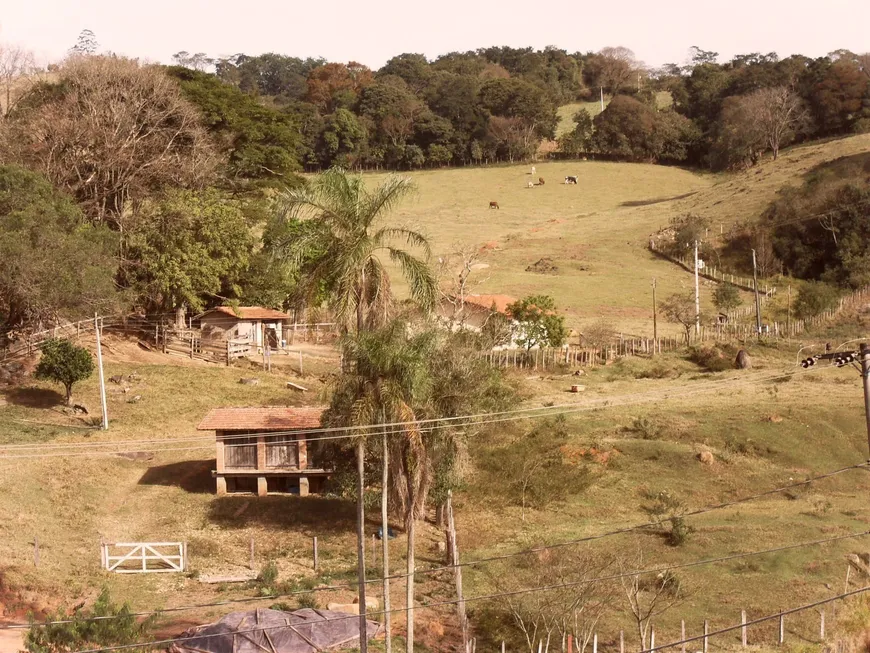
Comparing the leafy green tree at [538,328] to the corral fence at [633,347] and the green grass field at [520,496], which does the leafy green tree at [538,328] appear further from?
the green grass field at [520,496]

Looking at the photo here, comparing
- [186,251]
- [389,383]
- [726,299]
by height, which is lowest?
[726,299]

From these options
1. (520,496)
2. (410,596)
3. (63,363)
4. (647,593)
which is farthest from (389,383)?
(63,363)

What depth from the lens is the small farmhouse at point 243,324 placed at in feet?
202

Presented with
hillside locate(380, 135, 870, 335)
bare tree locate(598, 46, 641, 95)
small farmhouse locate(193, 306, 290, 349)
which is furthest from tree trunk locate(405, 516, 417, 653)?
bare tree locate(598, 46, 641, 95)

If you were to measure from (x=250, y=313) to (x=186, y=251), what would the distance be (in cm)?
508

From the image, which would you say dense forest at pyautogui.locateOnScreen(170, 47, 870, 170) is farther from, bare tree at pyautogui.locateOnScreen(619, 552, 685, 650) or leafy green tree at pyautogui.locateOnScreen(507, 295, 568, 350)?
bare tree at pyautogui.locateOnScreen(619, 552, 685, 650)

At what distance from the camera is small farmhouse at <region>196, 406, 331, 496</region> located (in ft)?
132

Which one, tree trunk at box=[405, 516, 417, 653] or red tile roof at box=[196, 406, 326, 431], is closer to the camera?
tree trunk at box=[405, 516, 417, 653]

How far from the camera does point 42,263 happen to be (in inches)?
1954

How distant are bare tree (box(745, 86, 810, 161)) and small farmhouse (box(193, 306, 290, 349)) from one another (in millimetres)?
75988

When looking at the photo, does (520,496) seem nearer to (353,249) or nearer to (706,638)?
(706,638)

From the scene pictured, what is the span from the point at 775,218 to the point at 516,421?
58.3 m

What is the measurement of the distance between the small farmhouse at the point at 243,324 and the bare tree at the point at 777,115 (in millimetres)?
75988

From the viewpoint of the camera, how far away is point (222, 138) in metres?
71.7
